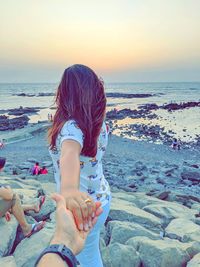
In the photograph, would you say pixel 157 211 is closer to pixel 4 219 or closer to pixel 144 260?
pixel 144 260

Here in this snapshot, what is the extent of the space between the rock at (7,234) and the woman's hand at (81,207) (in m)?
2.76

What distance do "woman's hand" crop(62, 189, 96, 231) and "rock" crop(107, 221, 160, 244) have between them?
3.18 meters

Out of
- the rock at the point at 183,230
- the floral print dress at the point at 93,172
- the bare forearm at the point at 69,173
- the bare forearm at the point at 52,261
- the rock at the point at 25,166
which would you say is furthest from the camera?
the rock at the point at 25,166

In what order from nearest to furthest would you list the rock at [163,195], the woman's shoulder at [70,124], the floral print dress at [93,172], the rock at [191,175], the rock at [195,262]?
the woman's shoulder at [70,124]
the floral print dress at [93,172]
the rock at [195,262]
the rock at [163,195]
the rock at [191,175]

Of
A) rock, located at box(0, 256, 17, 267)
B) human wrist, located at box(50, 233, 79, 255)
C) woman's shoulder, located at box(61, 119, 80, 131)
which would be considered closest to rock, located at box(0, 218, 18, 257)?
rock, located at box(0, 256, 17, 267)

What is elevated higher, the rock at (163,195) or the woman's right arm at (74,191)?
the woman's right arm at (74,191)

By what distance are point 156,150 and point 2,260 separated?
571 inches

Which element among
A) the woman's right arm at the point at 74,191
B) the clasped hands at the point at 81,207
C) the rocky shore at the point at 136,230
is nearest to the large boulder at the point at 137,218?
the rocky shore at the point at 136,230

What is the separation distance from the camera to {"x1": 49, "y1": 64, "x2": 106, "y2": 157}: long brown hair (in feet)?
6.70

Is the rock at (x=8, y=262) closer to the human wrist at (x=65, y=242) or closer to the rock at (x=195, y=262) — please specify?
the rock at (x=195, y=262)

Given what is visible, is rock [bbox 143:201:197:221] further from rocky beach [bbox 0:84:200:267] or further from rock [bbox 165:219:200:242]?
rock [bbox 165:219:200:242]

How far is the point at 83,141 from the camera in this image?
1985mm

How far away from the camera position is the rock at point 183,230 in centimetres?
475

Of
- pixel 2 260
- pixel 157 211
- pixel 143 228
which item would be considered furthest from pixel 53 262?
Result: pixel 157 211
